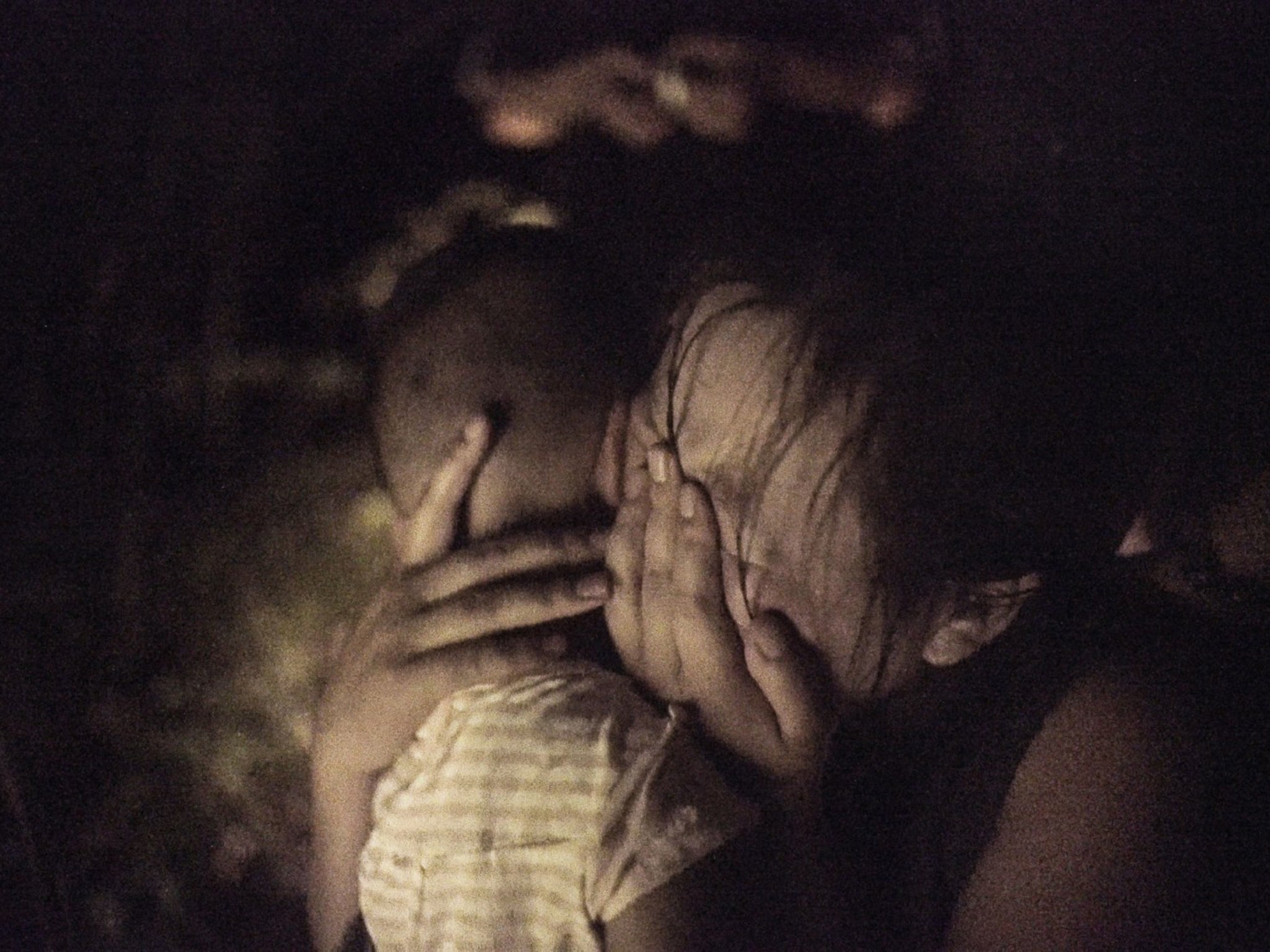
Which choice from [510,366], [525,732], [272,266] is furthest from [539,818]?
[272,266]

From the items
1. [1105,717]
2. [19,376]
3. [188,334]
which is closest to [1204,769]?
[1105,717]

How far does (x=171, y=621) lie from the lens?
754mm

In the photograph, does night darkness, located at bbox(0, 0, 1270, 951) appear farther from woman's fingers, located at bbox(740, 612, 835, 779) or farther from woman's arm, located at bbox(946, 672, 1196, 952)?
woman's fingers, located at bbox(740, 612, 835, 779)

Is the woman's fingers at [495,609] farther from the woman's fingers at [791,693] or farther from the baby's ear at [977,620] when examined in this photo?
the baby's ear at [977,620]

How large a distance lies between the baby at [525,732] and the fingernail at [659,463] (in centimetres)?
4

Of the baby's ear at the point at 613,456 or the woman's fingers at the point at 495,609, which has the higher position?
the baby's ear at the point at 613,456

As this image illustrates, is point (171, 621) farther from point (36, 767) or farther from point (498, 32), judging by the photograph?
point (498, 32)

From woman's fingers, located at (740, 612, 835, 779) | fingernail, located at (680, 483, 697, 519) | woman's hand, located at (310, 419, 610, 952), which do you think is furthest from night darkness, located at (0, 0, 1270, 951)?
woman's fingers, located at (740, 612, 835, 779)

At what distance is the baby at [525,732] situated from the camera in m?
0.64

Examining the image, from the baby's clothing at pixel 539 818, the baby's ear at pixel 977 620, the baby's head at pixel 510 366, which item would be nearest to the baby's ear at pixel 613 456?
the baby's head at pixel 510 366

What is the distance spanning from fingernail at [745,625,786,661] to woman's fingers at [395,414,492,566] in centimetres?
21

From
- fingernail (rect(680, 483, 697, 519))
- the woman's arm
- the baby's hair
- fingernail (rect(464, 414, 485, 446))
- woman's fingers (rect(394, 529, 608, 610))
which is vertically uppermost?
the baby's hair

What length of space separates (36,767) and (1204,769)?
2.62 ft

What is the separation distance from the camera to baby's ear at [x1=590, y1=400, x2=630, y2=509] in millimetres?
696
